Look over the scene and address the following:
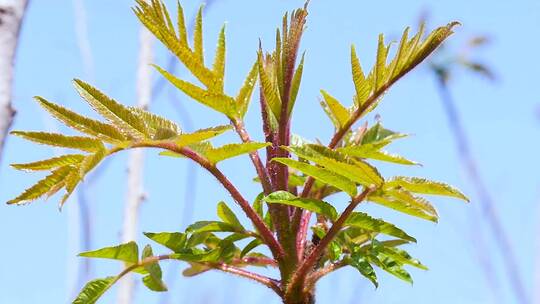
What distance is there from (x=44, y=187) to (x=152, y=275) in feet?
0.94

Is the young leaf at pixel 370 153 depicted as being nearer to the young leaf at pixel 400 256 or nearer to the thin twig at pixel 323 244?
the thin twig at pixel 323 244

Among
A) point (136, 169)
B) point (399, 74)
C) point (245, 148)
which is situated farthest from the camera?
point (136, 169)

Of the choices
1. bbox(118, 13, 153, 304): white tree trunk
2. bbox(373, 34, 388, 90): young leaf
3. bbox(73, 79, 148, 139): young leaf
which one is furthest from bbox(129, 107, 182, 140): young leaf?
bbox(118, 13, 153, 304): white tree trunk

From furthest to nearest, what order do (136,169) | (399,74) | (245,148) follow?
(136,169) < (399,74) < (245,148)

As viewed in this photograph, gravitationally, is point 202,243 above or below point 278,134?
below

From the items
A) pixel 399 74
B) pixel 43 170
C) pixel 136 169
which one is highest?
pixel 136 169

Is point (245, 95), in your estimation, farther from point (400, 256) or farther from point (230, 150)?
point (400, 256)

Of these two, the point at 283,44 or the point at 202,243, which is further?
the point at 202,243

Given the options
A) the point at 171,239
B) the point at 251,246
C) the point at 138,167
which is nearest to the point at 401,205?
the point at 251,246

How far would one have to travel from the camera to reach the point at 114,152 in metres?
1.09

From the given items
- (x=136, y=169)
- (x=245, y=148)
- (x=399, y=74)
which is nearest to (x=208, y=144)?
(x=245, y=148)

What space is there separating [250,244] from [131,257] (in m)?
0.20

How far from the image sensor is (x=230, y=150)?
3.64 ft

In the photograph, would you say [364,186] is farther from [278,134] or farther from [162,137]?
[162,137]
